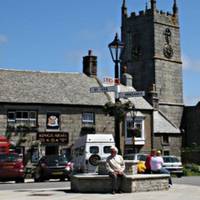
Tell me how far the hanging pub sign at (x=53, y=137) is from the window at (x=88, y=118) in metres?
2.13

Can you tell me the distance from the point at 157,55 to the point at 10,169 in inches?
2009

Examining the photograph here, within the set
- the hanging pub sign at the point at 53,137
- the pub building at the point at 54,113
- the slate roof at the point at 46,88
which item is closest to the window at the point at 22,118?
the pub building at the point at 54,113

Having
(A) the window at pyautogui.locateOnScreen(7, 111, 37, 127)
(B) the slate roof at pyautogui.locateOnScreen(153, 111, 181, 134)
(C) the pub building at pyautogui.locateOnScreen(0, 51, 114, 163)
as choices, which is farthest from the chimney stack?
(A) the window at pyautogui.locateOnScreen(7, 111, 37, 127)

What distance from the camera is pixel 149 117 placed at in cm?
4834

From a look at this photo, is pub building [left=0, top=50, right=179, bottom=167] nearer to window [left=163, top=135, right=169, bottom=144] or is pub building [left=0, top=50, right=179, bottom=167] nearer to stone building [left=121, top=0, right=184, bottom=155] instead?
window [left=163, top=135, right=169, bottom=144]

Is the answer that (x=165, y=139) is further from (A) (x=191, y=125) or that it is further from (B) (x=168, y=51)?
(B) (x=168, y=51)

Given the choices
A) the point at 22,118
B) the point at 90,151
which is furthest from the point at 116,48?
the point at 22,118

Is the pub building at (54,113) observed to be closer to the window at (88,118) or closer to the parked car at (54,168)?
the window at (88,118)

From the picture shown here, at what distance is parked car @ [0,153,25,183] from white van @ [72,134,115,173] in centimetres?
353

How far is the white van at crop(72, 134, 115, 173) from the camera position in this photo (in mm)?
28062

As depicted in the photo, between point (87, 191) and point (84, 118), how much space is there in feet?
89.1

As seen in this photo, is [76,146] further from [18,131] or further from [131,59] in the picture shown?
[131,59]

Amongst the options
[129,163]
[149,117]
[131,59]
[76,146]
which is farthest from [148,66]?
[129,163]

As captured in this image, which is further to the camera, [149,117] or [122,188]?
[149,117]
